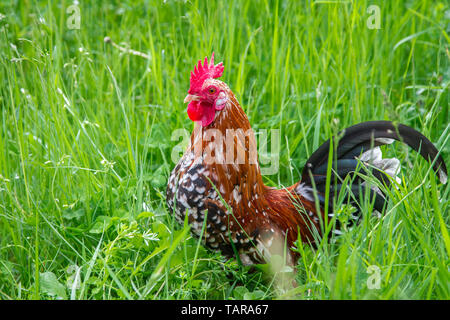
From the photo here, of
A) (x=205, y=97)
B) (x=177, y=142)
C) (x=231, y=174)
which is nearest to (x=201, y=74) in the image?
(x=205, y=97)

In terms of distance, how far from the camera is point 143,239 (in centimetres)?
248

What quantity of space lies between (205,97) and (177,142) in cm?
101

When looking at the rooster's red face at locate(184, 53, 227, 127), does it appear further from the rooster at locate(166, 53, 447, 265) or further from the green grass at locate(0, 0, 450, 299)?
the green grass at locate(0, 0, 450, 299)

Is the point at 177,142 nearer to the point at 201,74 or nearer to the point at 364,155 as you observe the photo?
the point at 201,74

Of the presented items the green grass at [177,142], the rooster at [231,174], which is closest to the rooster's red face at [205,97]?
the rooster at [231,174]

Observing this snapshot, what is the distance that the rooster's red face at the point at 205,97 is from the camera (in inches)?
90.2

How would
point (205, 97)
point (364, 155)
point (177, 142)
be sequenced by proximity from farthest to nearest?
1. point (177, 142)
2. point (364, 155)
3. point (205, 97)

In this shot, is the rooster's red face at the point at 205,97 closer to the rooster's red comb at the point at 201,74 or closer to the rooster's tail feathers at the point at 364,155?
the rooster's red comb at the point at 201,74

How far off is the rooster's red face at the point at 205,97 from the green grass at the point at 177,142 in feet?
1.87

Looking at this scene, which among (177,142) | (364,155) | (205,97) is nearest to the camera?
(205,97)

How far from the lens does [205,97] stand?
2.30 m

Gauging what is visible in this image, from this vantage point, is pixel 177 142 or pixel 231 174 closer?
pixel 231 174

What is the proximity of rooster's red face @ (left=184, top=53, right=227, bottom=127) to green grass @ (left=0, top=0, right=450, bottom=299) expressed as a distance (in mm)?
570
